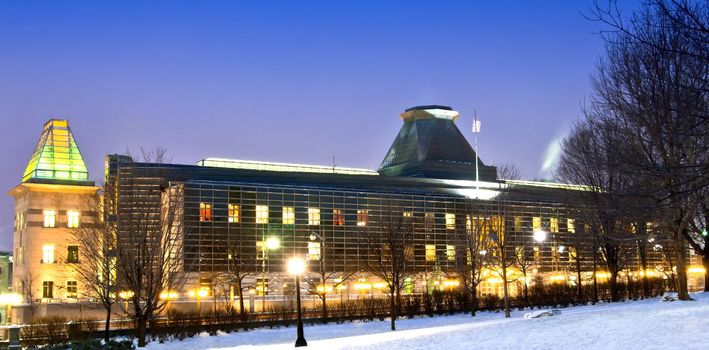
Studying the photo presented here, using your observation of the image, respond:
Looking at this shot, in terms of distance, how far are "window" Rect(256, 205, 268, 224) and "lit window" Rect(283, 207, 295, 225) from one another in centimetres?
230

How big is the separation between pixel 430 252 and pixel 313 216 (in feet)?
53.4

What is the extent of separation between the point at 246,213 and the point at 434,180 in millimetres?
28682

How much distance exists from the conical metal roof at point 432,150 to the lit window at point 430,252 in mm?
15405

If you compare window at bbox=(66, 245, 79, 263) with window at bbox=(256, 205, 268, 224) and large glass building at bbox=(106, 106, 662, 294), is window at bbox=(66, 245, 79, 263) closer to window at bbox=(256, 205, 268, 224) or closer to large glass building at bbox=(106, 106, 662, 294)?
large glass building at bbox=(106, 106, 662, 294)

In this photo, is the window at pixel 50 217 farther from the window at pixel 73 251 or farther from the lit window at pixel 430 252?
the lit window at pixel 430 252

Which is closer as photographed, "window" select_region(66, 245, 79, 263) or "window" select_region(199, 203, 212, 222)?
"window" select_region(199, 203, 212, 222)

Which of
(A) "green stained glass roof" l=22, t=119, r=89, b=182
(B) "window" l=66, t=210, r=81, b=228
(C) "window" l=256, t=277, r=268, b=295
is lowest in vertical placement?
(C) "window" l=256, t=277, r=268, b=295

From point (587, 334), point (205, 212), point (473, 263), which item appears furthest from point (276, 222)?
point (587, 334)

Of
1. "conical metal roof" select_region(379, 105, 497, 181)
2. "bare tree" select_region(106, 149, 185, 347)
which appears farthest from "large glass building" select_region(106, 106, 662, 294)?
"bare tree" select_region(106, 149, 185, 347)

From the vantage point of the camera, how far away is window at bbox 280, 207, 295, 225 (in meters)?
85.5

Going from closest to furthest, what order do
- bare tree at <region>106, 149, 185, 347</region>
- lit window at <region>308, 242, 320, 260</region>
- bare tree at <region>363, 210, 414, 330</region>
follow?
bare tree at <region>106, 149, 185, 347</region> < bare tree at <region>363, 210, 414, 330</region> < lit window at <region>308, 242, 320, 260</region>

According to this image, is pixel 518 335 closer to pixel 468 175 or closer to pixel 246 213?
pixel 246 213

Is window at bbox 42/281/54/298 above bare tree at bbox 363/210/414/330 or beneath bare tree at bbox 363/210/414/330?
beneath

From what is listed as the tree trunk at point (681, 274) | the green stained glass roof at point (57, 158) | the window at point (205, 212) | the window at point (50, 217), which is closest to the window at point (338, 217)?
the window at point (205, 212)
